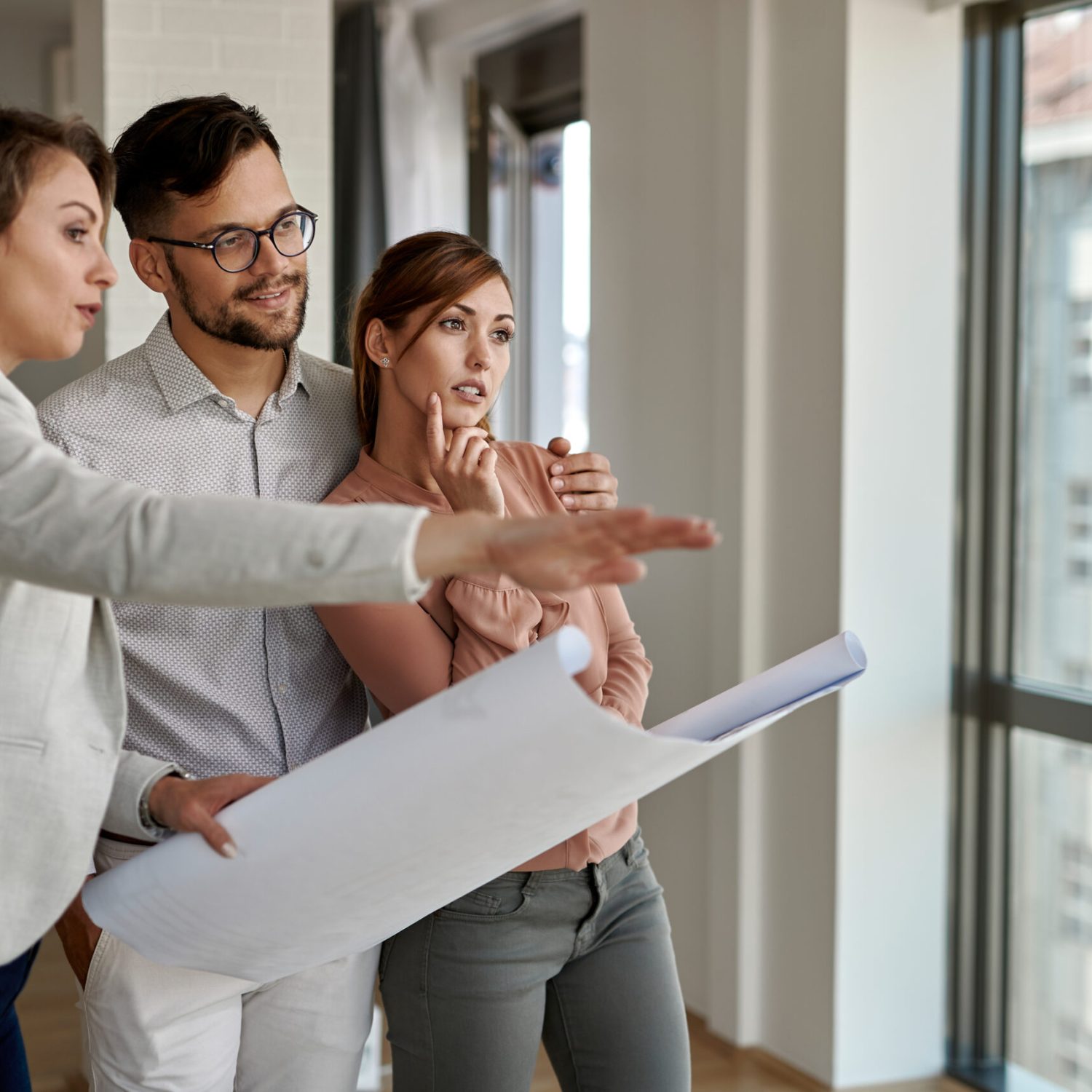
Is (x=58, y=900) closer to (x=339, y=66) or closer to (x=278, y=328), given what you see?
(x=278, y=328)

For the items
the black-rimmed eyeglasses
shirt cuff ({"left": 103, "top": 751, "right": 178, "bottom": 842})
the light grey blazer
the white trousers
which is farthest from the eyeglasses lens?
the white trousers

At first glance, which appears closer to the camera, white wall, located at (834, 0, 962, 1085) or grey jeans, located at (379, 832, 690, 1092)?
grey jeans, located at (379, 832, 690, 1092)

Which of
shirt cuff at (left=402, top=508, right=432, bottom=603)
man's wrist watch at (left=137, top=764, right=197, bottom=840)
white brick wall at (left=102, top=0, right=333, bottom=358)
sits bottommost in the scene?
man's wrist watch at (left=137, top=764, right=197, bottom=840)

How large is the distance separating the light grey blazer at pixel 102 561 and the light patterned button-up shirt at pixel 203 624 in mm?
350

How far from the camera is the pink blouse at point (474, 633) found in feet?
4.88

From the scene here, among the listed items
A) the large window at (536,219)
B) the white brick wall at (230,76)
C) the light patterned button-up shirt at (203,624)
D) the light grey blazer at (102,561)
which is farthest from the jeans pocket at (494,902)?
the large window at (536,219)

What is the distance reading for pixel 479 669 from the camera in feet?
4.94

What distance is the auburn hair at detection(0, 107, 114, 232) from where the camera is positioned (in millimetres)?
1167

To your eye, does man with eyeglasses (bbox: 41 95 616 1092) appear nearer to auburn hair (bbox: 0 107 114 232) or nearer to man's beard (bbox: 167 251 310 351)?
man's beard (bbox: 167 251 310 351)

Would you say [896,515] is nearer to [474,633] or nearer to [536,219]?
[474,633]

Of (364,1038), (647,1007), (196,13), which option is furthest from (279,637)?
(196,13)

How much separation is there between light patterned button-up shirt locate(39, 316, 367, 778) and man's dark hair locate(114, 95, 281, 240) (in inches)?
5.5

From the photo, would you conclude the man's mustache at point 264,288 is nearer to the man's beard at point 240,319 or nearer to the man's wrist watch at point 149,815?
the man's beard at point 240,319

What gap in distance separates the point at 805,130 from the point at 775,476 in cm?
78
